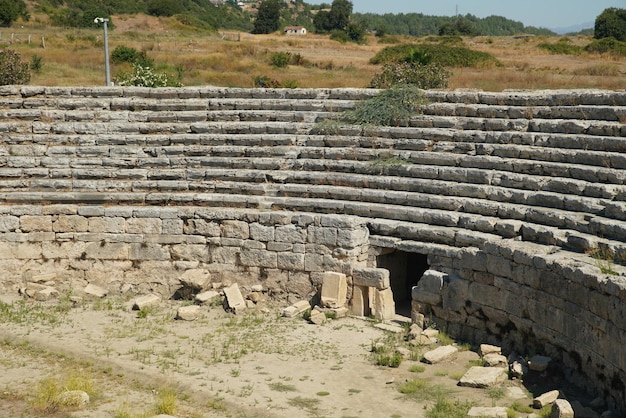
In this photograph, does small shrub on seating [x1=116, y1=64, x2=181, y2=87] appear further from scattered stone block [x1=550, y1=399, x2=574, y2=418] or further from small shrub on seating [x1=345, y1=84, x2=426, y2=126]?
scattered stone block [x1=550, y1=399, x2=574, y2=418]

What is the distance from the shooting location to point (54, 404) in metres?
10.1

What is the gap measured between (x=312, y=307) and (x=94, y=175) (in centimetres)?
504

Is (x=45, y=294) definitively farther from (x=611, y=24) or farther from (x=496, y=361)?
(x=611, y=24)

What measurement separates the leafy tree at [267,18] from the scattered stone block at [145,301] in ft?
173

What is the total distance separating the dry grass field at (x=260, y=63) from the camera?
78.5ft

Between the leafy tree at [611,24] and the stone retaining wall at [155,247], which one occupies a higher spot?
the leafy tree at [611,24]

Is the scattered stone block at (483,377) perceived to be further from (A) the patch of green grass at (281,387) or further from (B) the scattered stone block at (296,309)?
(B) the scattered stone block at (296,309)

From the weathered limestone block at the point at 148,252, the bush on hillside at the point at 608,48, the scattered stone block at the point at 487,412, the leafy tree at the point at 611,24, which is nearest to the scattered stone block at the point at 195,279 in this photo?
the weathered limestone block at the point at 148,252

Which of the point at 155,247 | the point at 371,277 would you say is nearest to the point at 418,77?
the point at 371,277

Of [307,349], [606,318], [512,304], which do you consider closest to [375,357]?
[307,349]

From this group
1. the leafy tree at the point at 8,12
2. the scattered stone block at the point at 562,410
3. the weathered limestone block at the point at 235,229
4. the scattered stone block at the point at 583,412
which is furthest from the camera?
the leafy tree at the point at 8,12

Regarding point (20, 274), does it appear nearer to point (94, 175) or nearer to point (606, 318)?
point (94, 175)

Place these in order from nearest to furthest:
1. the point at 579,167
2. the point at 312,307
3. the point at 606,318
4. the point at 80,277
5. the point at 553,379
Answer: the point at 606,318
the point at 553,379
the point at 579,167
the point at 312,307
the point at 80,277

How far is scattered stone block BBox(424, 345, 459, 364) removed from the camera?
460 inches
